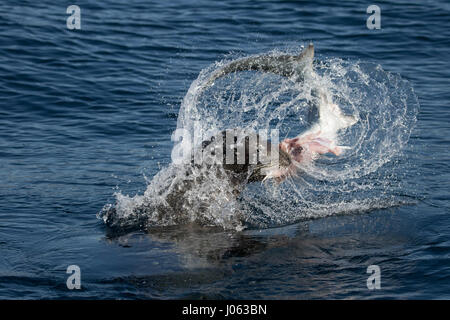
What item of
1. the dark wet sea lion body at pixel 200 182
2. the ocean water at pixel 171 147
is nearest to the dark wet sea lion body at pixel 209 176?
the dark wet sea lion body at pixel 200 182

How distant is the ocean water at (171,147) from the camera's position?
25.8 ft

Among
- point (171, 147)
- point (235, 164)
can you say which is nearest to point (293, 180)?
point (235, 164)

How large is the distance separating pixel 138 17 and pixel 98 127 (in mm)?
7199

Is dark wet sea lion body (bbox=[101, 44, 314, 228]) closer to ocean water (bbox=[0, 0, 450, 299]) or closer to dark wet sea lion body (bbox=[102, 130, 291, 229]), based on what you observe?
dark wet sea lion body (bbox=[102, 130, 291, 229])

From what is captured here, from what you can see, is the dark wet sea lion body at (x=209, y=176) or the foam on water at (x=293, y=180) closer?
the dark wet sea lion body at (x=209, y=176)

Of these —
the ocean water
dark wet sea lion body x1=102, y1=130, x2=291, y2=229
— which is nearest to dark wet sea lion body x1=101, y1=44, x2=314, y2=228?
dark wet sea lion body x1=102, y1=130, x2=291, y2=229

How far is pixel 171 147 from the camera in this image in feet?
42.5

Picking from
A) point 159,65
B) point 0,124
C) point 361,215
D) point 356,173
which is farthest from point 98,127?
point 361,215

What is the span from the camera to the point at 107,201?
10.6 metres

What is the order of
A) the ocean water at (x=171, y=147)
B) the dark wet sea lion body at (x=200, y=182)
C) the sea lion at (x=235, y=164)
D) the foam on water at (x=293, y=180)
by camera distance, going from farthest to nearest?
the foam on water at (x=293, y=180) < the dark wet sea lion body at (x=200, y=182) < the sea lion at (x=235, y=164) < the ocean water at (x=171, y=147)

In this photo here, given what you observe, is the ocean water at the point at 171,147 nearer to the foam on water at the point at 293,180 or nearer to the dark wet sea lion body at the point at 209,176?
the foam on water at the point at 293,180

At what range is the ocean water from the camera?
7863 mm

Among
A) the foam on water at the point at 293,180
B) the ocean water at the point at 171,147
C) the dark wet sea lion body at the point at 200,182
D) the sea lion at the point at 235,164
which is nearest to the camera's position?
the ocean water at the point at 171,147
